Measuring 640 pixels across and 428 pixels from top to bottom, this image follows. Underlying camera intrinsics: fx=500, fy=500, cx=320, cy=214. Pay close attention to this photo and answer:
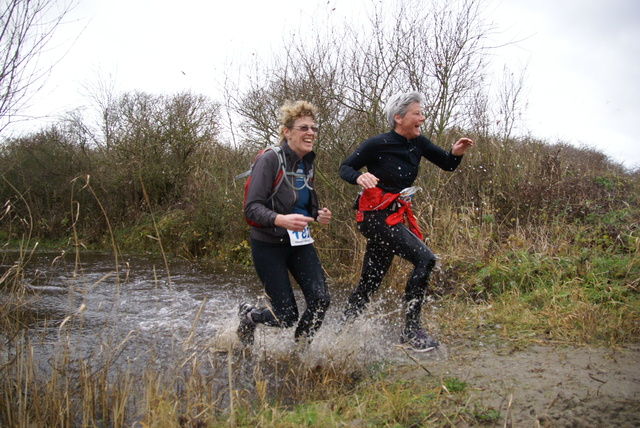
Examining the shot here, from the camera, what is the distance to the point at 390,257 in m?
4.45

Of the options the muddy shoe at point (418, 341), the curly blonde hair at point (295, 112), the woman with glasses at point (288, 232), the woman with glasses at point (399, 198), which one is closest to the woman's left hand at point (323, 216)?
the woman with glasses at point (288, 232)

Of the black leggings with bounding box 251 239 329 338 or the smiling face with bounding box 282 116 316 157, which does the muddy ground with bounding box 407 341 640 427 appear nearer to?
the black leggings with bounding box 251 239 329 338

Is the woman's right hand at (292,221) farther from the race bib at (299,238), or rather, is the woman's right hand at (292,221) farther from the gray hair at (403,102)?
the gray hair at (403,102)

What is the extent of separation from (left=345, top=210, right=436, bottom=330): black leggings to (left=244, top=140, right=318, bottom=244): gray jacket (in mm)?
811

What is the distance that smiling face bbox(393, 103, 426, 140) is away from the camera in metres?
4.20

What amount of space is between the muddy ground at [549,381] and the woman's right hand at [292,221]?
52.7 inches

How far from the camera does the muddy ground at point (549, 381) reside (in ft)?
8.91

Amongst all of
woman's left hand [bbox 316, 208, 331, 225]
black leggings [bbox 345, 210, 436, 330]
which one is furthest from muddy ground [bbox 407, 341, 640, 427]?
woman's left hand [bbox 316, 208, 331, 225]

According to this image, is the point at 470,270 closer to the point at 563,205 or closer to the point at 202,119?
the point at 563,205

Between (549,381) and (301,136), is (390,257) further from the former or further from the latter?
(549,381)

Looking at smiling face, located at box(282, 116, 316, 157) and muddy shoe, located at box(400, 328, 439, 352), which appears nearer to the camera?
smiling face, located at box(282, 116, 316, 157)

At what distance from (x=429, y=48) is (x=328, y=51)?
1.73m

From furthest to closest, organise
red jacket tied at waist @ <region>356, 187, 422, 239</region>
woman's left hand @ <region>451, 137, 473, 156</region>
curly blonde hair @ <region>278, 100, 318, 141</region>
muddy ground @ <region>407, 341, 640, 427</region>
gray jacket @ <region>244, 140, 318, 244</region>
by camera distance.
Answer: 1. woman's left hand @ <region>451, 137, 473, 156</region>
2. red jacket tied at waist @ <region>356, 187, 422, 239</region>
3. curly blonde hair @ <region>278, 100, 318, 141</region>
4. gray jacket @ <region>244, 140, 318, 244</region>
5. muddy ground @ <region>407, 341, 640, 427</region>

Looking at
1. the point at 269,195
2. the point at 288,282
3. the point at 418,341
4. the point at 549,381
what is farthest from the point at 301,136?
the point at 549,381
